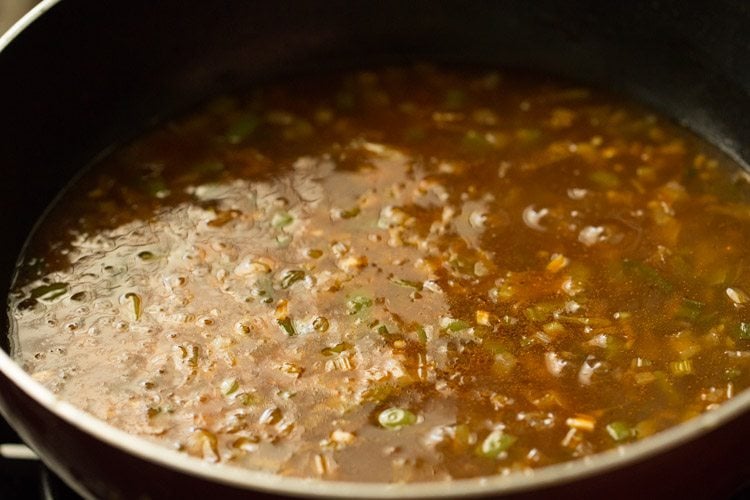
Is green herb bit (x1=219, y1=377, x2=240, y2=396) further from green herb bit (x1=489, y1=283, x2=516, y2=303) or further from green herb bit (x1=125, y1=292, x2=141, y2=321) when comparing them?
green herb bit (x1=489, y1=283, x2=516, y2=303)

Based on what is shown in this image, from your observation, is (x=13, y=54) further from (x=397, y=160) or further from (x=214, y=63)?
(x=397, y=160)

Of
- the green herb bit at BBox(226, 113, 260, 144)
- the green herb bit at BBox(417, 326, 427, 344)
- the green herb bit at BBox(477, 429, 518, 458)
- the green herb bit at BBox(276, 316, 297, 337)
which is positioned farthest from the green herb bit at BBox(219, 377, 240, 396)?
the green herb bit at BBox(226, 113, 260, 144)

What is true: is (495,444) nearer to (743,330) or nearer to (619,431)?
(619,431)

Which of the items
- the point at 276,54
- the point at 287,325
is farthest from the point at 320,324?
the point at 276,54

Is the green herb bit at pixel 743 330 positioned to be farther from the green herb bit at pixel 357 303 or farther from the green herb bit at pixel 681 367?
the green herb bit at pixel 357 303

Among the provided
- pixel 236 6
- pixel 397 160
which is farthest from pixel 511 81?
pixel 236 6

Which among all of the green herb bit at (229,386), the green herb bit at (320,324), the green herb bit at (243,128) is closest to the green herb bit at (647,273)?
the green herb bit at (320,324)
